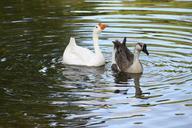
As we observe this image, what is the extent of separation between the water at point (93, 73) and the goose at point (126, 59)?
0.81 ft

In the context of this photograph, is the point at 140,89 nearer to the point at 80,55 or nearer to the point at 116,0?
the point at 80,55

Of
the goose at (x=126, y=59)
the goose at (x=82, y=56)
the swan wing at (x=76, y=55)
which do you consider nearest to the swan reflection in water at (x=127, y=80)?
the goose at (x=126, y=59)

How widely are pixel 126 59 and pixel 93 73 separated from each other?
107 centimetres

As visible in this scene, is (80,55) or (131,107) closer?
(131,107)

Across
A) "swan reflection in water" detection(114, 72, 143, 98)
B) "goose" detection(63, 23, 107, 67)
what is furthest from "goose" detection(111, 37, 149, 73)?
"goose" detection(63, 23, 107, 67)

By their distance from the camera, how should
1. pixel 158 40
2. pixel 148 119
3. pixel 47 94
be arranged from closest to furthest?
pixel 148 119 < pixel 47 94 < pixel 158 40

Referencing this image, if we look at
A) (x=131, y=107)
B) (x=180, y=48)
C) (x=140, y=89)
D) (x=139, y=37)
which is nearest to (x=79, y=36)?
(x=139, y=37)

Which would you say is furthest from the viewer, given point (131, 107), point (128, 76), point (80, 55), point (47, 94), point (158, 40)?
A: point (158, 40)

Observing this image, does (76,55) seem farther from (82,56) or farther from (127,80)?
(127,80)

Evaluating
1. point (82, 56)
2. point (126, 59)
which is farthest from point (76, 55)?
point (126, 59)

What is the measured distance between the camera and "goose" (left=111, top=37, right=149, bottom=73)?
15586 mm

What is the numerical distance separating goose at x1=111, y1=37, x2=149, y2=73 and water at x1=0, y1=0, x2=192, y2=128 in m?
0.25

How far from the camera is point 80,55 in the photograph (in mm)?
16906

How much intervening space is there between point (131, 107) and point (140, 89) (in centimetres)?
145
